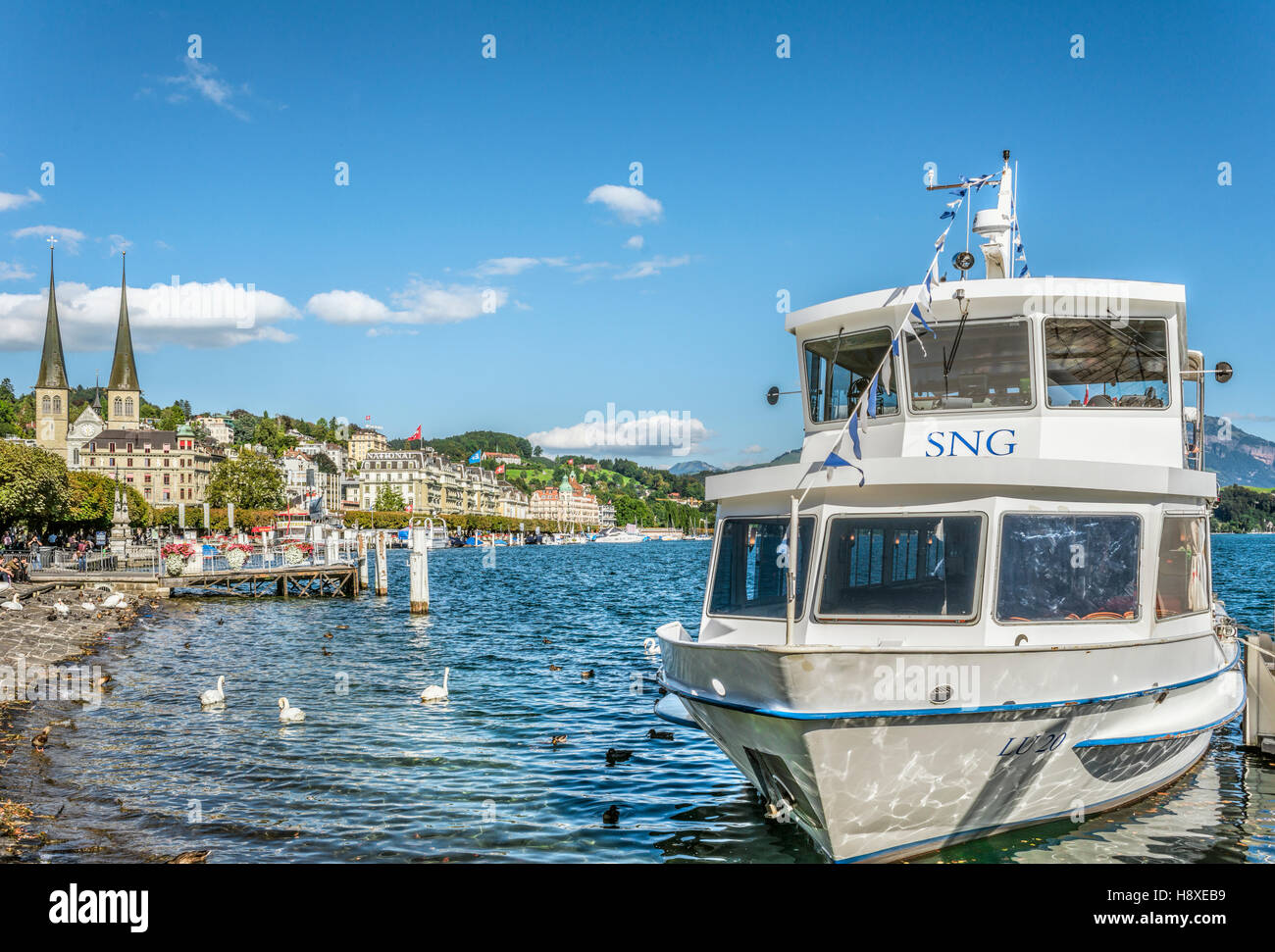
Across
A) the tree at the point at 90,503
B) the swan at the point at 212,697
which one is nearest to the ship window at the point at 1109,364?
the swan at the point at 212,697

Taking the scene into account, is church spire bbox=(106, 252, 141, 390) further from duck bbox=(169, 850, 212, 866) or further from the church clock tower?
duck bbox=(169, 850, 212, 866)

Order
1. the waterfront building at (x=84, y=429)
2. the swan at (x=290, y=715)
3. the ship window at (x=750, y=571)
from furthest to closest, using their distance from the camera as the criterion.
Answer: the waterfront building at (x=84, y=429) → the swan at (x=290, y=715) → the ship window at (x=750, y=571)

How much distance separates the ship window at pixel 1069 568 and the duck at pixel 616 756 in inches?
348

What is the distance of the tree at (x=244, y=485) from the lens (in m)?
126

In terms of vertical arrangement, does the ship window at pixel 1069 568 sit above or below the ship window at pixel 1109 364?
below

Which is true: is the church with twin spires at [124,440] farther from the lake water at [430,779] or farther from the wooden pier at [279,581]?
→ the lake water at [430,779]

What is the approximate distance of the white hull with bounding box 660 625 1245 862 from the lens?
29.8 feet

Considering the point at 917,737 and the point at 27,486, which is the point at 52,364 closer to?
the point at 27,486
